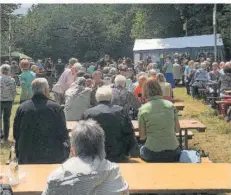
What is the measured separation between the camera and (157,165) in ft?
12.1

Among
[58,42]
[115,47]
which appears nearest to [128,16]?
[115,47]

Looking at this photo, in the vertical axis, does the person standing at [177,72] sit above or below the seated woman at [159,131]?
below

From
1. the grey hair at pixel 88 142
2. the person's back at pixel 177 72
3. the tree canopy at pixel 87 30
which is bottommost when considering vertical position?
the person's back at pixel 177 72

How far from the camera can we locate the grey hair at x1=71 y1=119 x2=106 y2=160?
8.70 ft

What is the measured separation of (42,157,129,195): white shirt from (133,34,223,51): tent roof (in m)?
18.6

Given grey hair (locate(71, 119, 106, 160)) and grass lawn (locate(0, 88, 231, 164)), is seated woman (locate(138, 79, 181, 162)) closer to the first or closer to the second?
grey hair (locate(71, 119, 106, 160))

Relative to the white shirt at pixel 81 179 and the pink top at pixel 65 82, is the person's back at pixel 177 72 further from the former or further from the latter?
the white shirt at pixel 81 179

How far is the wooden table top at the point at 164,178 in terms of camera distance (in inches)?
121

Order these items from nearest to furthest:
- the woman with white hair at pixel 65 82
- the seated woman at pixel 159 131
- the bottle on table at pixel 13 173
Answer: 1. the bottle on table at pixel 13 173
2. the seated woman at pixel 159 131
3. the woman with white hair at pixel 65 82

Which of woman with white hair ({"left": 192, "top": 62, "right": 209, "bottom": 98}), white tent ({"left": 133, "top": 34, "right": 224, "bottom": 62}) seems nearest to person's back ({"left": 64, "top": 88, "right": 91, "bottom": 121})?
woman with white hair ({"left": 192, "top": 62, "right": 209, "bottom": 98})

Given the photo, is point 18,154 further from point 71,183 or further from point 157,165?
point 71,183

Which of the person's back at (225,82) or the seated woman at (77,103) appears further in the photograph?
the person's back at (225,82)

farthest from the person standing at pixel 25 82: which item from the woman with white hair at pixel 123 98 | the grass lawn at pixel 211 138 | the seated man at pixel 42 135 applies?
the seated man at pixel 42 135

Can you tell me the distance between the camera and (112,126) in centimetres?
439
